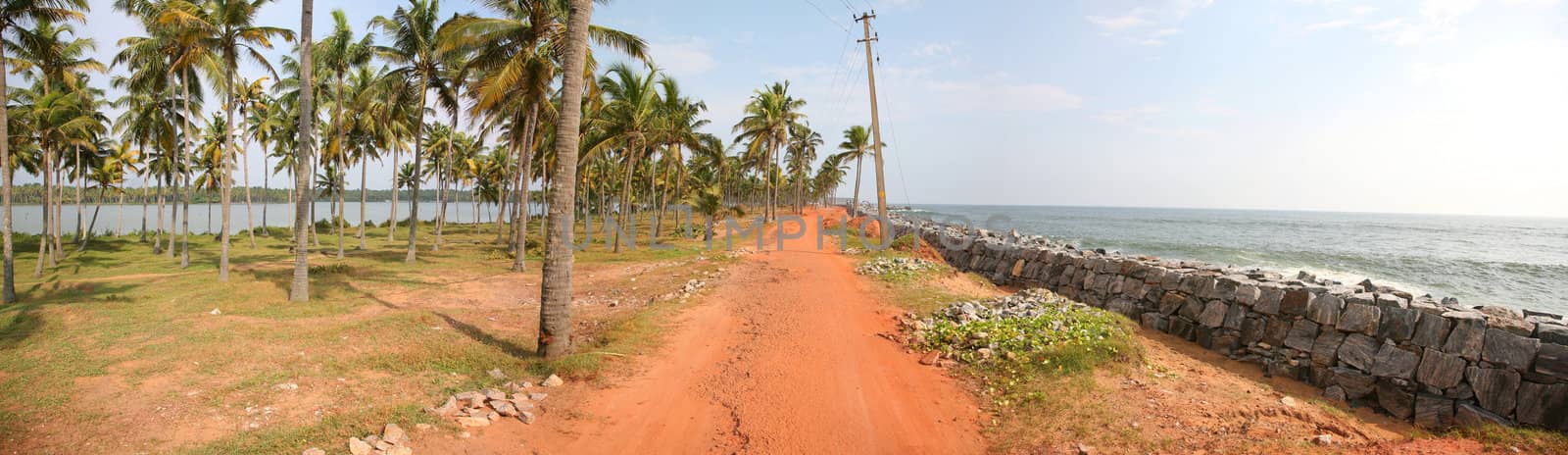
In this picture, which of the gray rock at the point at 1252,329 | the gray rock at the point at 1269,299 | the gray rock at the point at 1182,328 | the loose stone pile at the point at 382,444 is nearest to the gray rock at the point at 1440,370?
the gray rock at the point at 1269,299

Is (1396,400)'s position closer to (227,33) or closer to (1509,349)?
(1509,349)

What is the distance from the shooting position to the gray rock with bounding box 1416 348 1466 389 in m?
6.37

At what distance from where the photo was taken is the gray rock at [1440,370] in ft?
20.9

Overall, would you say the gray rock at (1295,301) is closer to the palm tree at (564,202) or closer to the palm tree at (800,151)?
the palm tree at (564,202)

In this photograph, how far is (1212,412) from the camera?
5.83 meters

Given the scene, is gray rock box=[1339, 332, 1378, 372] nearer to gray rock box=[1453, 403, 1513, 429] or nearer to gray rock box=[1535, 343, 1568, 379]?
gray rock box=[1453, 403, 1513, 429]

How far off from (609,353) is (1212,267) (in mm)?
11231

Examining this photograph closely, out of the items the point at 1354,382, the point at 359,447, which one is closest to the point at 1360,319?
the point at 1354,382

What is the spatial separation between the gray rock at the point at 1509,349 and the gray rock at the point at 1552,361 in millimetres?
46

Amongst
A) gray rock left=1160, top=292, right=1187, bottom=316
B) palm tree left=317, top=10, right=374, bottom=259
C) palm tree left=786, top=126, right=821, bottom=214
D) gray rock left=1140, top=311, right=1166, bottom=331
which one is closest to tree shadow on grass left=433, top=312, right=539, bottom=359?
gray rock left=1140, top=311, right=1166, bottom=331

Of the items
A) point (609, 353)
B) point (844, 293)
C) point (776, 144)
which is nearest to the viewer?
point (609, 353)

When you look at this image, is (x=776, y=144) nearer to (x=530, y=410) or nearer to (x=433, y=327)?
(x=433, y=327)

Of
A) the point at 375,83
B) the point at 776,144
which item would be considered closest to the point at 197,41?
the point at 375,83

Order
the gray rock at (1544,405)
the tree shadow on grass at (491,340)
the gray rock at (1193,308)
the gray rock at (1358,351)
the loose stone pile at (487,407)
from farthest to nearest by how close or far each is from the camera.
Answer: the gray rock at (1193,308)
the tree shadow on grass at (491,340)
the gray rock at (1358,351)
the gray rock at (1544,405)
the loose stone pile at (487,407)
